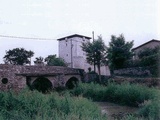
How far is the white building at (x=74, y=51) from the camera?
132 feet

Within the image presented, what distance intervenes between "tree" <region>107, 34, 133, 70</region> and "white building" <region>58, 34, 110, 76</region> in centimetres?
1308

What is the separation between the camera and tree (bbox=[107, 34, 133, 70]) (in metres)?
25.4

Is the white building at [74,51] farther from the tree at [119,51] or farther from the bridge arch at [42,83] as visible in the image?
the bridge arch at [42,83]

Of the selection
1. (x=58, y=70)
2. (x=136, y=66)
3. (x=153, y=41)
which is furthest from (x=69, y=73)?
(x=153, y=41)

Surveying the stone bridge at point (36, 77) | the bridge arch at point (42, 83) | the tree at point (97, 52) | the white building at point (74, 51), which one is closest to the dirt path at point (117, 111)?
the stone bridge at point (36, 77)

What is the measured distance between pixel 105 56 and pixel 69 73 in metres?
4.08

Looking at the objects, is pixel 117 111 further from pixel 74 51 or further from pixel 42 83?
pixel 74 51

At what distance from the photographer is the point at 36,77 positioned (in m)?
23.7

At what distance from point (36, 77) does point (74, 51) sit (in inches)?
675

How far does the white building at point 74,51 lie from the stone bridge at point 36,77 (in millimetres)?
12719

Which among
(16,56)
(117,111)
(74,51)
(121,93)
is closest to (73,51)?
(74,51)

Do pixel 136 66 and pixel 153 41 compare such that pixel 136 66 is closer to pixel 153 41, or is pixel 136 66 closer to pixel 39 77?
pixel 153 41

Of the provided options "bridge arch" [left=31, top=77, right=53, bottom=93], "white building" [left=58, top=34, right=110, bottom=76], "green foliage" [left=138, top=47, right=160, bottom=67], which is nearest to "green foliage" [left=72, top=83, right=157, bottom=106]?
"bridge arch" [left=31, top=77, right=53, bottom=93]

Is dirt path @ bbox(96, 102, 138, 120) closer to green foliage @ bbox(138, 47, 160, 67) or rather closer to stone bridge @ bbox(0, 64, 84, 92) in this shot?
stone bridge @ bbox(0, 64, 84, 92)
